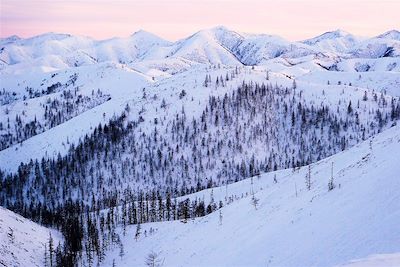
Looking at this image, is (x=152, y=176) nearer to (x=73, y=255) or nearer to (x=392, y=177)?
(x=73, y=255)

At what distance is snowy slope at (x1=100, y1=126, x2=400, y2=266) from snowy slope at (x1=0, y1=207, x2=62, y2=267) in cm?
2906

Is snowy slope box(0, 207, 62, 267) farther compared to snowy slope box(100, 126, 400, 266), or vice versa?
snowy slope box(0, 207, 62, 267)

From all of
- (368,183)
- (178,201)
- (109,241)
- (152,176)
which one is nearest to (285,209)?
(368,183)

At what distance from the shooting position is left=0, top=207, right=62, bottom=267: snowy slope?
232ft

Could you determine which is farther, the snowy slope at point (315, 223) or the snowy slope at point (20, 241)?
the snowy slope at point (20, 241)

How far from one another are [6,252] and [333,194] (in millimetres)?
59650

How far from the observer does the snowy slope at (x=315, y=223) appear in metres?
26.2

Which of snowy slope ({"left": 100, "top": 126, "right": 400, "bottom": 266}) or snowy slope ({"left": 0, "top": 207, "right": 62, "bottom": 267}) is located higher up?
snowy slope ({"left": 100, "top": 126, "right": 400, "bottom": 266})

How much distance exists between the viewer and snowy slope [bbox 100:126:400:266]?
26.2 metres

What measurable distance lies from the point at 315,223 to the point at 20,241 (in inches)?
2690

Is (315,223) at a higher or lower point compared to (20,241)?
higher

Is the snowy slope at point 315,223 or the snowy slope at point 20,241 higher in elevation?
the snowy slope at point 315,223

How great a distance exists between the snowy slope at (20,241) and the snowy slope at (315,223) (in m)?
29.1

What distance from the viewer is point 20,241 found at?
80812 millimetres
